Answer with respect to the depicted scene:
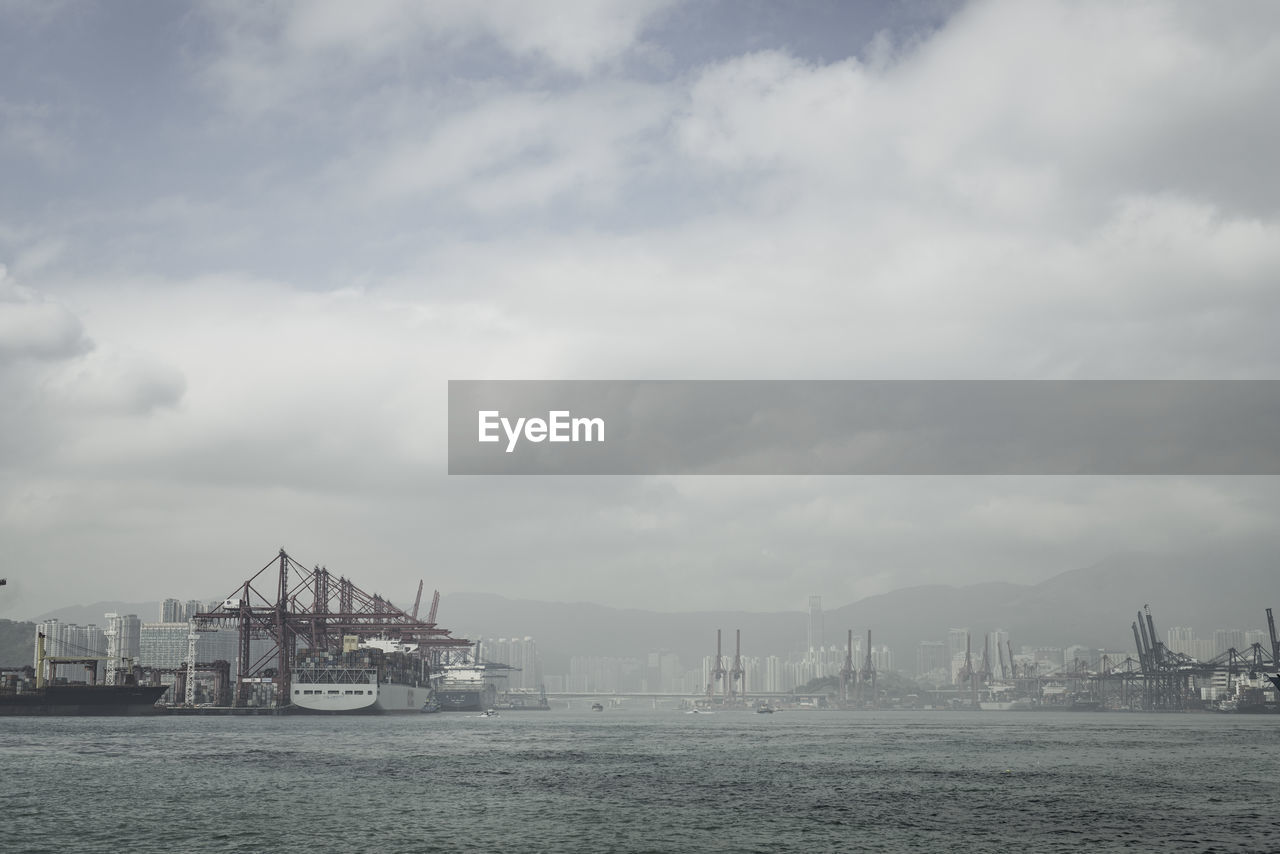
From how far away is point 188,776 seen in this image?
222ft

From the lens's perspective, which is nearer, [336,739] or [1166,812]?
[1166,812]

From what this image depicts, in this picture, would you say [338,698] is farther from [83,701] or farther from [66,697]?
[66,697]

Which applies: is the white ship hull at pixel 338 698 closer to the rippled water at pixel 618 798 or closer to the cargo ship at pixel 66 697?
the cargo ship at pixel 66 697

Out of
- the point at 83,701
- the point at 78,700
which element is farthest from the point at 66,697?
the point at 83,701

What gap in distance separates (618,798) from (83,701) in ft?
462

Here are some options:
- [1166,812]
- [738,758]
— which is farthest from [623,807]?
[738,758]

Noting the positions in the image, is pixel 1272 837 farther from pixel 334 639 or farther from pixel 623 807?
pixel 334 639

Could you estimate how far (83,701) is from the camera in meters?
169

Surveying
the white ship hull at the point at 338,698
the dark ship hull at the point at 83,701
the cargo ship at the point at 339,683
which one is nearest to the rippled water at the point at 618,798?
the dark ship hull at the point at 83,701

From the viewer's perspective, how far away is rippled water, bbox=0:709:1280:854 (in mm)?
42469

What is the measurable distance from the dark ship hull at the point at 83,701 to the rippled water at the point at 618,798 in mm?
69705

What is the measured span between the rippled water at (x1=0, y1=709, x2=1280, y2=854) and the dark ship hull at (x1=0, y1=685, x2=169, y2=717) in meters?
69.7

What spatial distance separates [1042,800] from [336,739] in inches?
2914

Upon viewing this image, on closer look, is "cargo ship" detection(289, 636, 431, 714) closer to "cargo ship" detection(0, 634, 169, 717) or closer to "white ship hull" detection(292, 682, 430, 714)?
"white ship hull" detection(292, 682, 430, 714)
